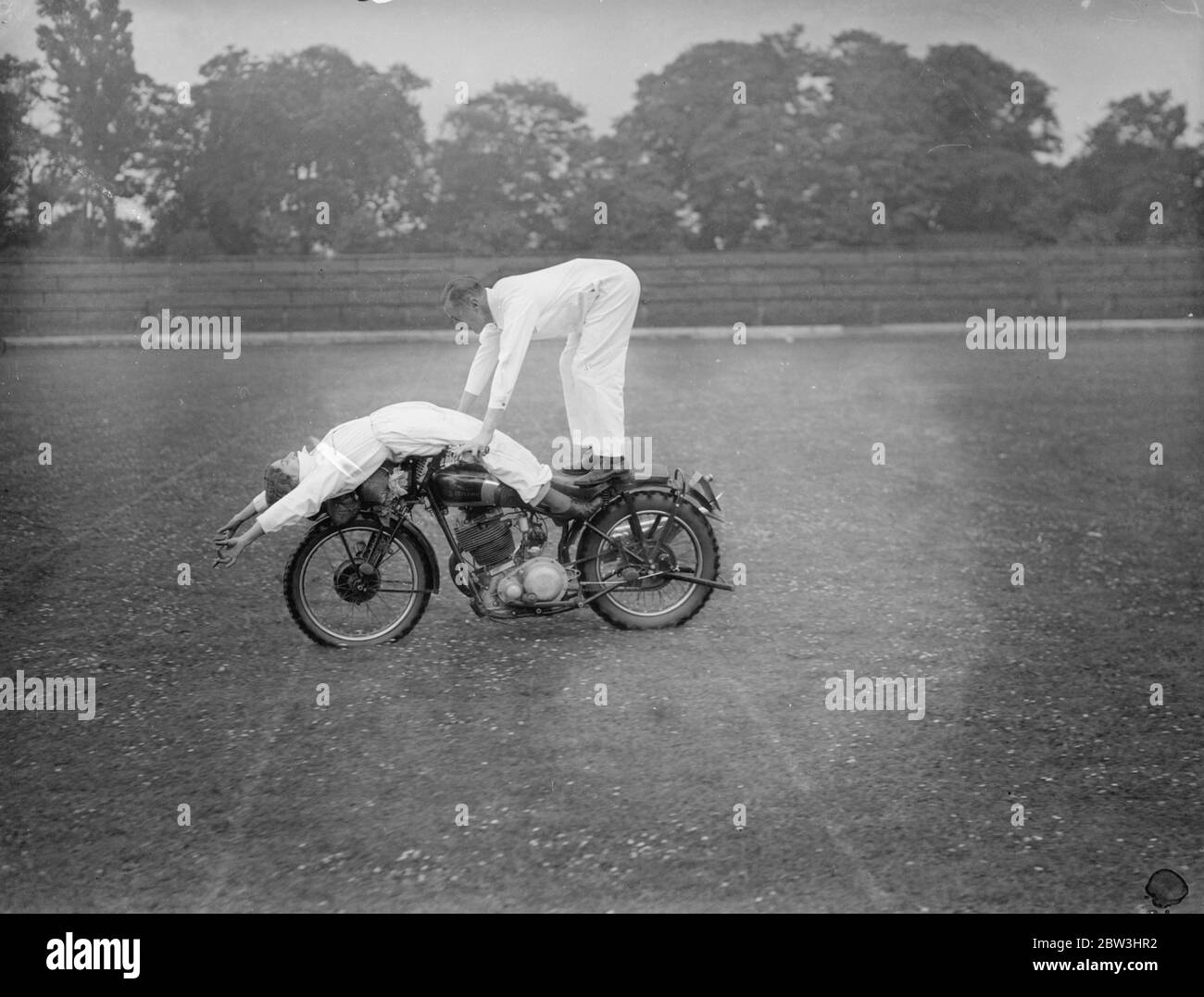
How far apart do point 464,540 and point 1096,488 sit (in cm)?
575

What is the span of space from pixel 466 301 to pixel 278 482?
4.02 ft

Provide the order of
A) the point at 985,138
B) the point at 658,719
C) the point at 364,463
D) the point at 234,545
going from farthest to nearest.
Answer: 1. the point at 985,138
2. the point at 364,463
3. the point at 234,545
4. the point at 658,719

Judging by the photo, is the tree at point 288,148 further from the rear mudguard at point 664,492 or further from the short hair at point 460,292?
the rear mudguard at point 664,492

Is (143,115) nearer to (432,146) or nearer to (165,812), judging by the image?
(432,146)

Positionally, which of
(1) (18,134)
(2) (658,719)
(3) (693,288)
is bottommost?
(2) (658,719)

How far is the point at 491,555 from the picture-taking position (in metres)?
6.14

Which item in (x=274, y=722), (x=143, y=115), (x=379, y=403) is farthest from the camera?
(x=143, y=115)

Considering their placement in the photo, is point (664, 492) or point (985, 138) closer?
point (664, 492)

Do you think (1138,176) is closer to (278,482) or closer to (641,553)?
(641,553)

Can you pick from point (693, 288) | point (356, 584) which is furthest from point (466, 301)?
point (693, 288)

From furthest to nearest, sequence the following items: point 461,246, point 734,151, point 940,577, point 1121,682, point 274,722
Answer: point 734,151, point 461,246, point 940,577, point 1121,682, point 274,722

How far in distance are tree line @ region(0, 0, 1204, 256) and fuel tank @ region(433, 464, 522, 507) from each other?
685cm

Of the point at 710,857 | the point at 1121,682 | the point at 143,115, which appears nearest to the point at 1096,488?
the point at 1121,682

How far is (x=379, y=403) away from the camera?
12508 millimetres
